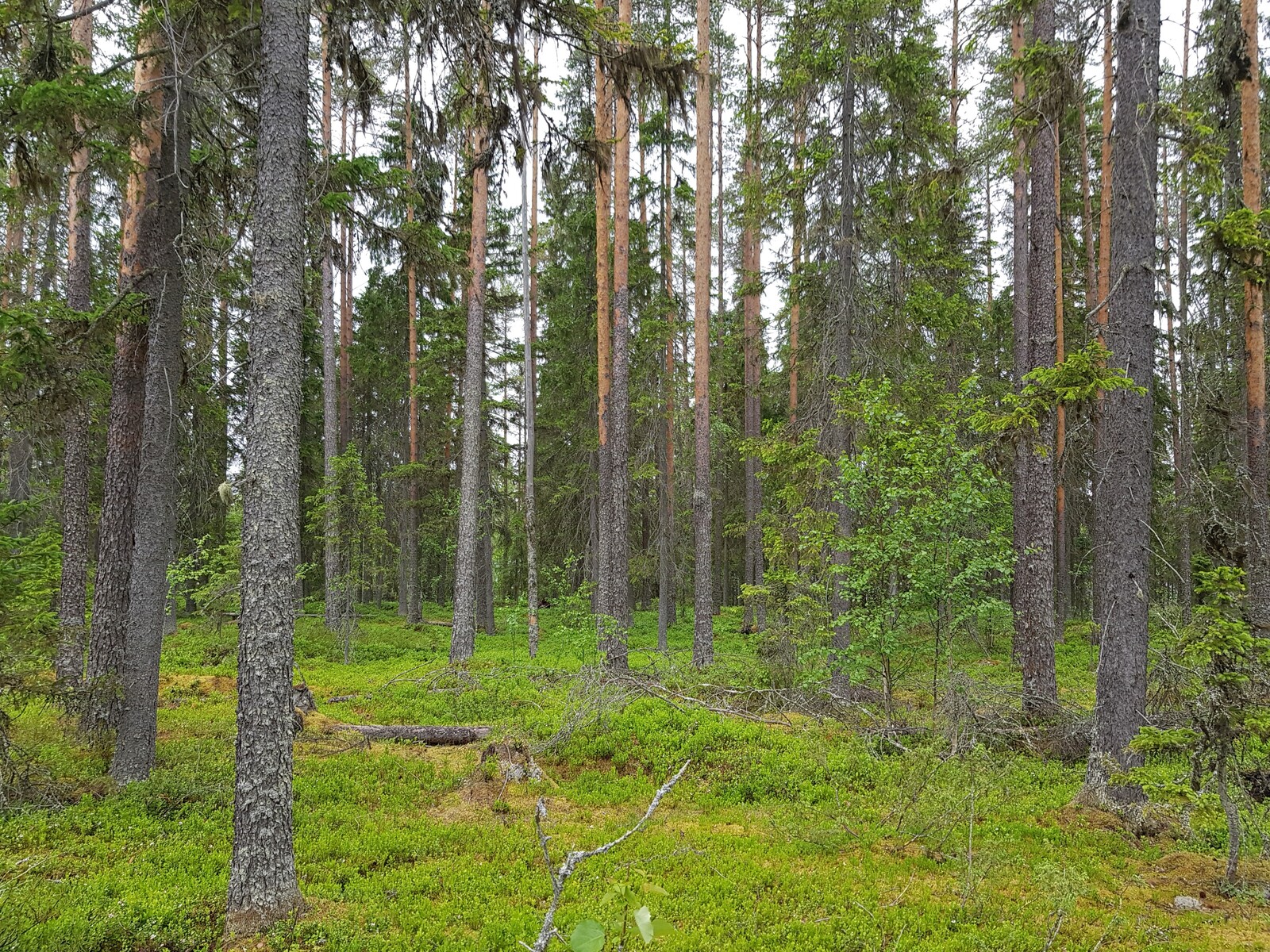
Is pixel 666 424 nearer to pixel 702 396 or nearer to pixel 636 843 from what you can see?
pixel 702 396

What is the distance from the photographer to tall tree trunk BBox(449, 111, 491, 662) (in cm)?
1406

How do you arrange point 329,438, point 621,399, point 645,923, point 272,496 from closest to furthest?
point 645,923 < point 272,496 < point 621,399 < point 329,438

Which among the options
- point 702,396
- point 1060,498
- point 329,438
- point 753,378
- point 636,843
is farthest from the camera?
point 753,378

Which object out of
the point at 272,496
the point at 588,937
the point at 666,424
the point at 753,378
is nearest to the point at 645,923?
the point at 588,937

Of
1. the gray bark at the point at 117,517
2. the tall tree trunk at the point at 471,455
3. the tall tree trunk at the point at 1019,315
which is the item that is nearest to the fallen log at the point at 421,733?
the gray bark at the point at 117,517

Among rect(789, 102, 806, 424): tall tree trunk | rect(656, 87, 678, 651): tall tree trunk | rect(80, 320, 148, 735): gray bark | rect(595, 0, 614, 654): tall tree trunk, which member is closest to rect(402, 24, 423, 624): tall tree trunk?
rect(595, 0, 614, 654): tall tree trunk

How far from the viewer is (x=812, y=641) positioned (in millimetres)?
10758

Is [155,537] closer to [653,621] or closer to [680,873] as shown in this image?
[680,873]

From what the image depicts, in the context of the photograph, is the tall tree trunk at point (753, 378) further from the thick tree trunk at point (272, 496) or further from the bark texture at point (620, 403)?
the thick tree trunk at point (272, 496)

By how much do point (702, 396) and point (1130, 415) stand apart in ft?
25.9

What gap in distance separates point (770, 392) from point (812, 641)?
10809 millimetres

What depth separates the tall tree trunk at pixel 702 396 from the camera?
1329 centimetres

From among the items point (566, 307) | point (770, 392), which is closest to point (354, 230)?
point (566, 307)

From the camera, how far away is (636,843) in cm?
607
